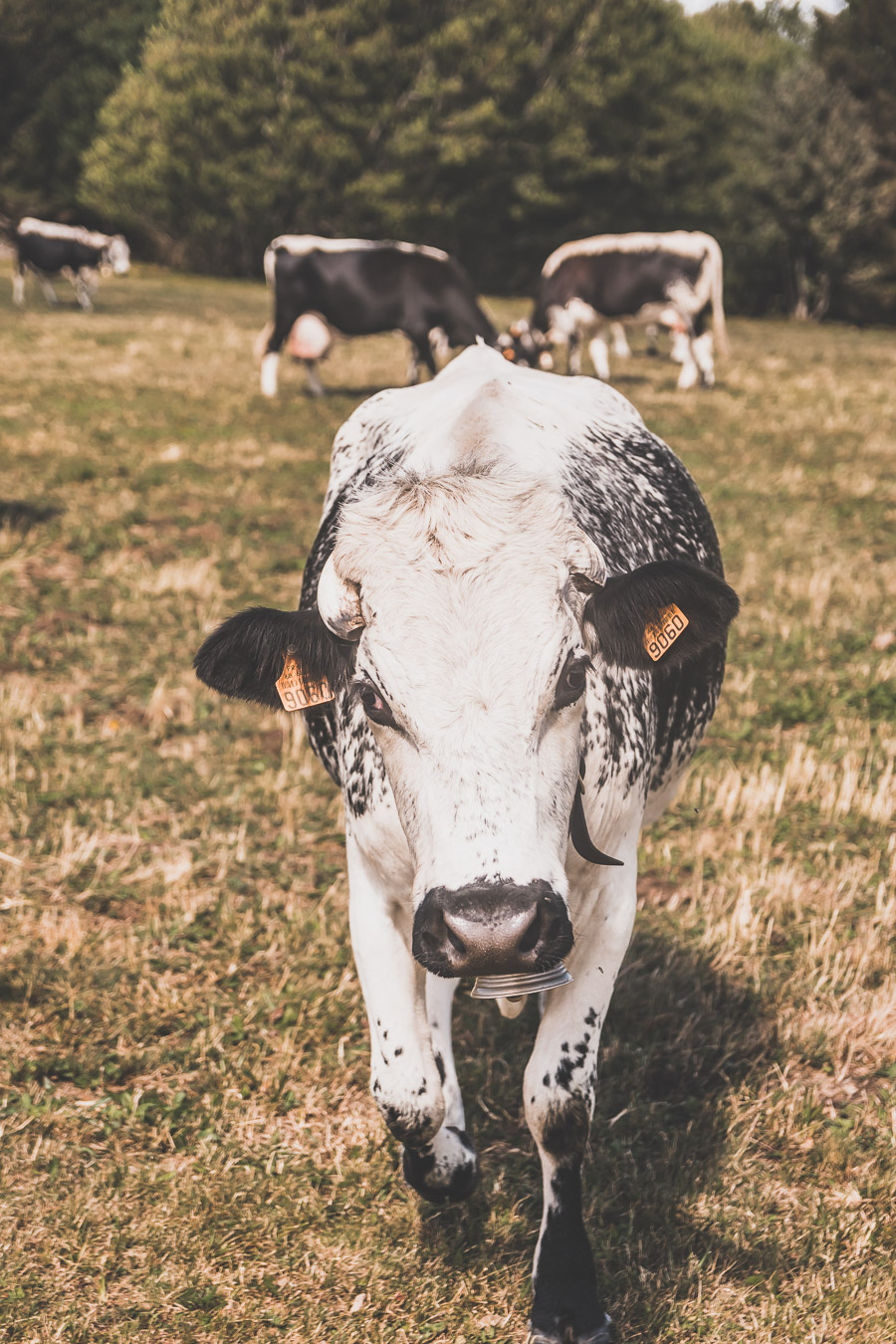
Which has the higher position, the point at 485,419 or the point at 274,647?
the point at 485,419

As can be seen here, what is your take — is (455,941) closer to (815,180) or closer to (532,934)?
(532,934)

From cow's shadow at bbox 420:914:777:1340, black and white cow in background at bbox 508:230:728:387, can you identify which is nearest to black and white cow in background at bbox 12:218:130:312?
black and white cow in background at bbox 508:230:728:387

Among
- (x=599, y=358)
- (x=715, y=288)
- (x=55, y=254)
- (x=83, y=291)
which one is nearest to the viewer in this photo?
(x=599, y=358)

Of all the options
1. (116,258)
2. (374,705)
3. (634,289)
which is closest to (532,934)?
(374,705)

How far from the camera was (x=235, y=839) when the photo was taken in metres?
4.64

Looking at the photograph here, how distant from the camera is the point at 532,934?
6.52 feet

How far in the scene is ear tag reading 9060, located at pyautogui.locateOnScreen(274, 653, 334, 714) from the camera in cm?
266

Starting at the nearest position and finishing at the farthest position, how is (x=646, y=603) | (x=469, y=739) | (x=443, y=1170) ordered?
(x=469, y=739), (x=646, y=603), (x=443, y=1170)

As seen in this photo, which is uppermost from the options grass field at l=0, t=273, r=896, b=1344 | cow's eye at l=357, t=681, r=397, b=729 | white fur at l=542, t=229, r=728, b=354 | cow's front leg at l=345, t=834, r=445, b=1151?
white fur at l=542, t=229, r=728, b=354

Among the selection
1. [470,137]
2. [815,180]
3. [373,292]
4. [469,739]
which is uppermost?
[470,137]

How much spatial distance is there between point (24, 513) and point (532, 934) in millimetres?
7366

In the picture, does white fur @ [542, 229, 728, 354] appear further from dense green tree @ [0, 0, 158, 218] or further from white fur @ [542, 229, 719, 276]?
dense green tree @ [0, 0, 158, 218]

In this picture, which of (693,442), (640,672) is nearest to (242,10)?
(693,442)

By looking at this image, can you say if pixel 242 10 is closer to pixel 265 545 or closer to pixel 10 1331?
pixel 265 545
